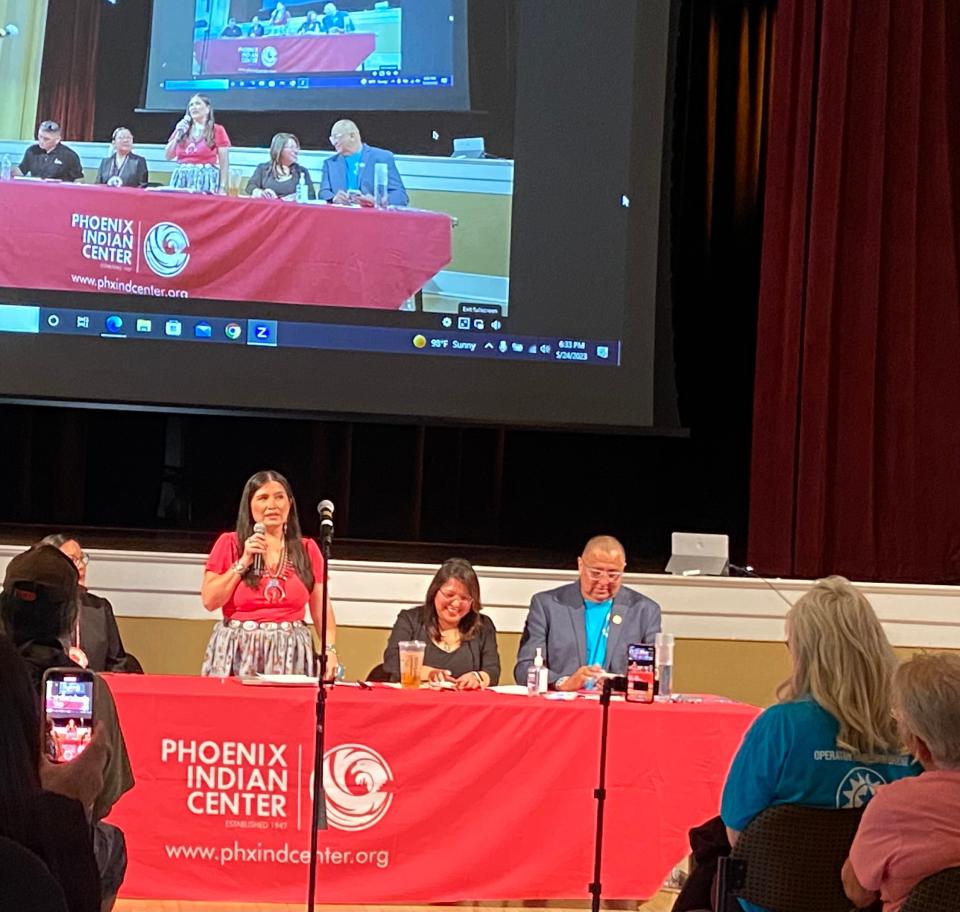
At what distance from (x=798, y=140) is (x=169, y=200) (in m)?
2.54

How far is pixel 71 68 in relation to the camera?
5555 mm

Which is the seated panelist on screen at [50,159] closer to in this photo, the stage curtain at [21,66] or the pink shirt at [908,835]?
the stage curtain at [21,66]

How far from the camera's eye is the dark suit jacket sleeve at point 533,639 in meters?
4.69

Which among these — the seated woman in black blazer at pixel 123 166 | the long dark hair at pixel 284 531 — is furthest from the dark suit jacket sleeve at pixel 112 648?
the seated woman in black blazer at pixel 123 166

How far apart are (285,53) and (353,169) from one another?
50 cm

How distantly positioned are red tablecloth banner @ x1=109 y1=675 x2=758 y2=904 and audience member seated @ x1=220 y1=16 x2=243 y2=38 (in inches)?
104

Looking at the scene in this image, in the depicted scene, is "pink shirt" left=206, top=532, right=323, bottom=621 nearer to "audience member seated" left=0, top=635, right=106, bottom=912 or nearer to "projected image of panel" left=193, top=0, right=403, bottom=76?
"projected image of panel" left=193, top=0, right=403, bottom=76

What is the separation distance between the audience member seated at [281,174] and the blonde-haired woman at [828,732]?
11.3 feet

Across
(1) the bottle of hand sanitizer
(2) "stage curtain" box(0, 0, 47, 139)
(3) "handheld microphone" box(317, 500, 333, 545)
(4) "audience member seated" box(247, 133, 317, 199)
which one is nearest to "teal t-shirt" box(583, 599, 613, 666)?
(1) the bottle of hand sanitizer

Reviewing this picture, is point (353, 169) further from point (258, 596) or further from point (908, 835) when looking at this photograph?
point (908, 835)

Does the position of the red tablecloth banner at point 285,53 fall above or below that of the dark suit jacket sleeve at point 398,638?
above

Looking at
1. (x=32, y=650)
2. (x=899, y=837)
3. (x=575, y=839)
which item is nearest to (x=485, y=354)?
(x=575, y=839)

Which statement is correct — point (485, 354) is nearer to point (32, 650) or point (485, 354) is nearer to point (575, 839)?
point (575, 839)

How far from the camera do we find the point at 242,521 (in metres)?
4.46
